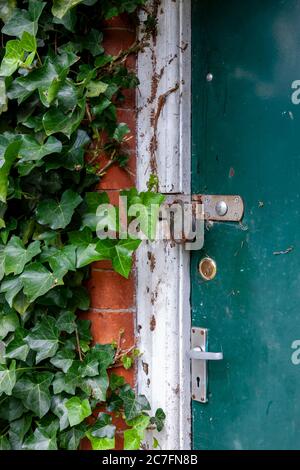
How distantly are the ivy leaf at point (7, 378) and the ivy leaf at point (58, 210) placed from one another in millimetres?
377

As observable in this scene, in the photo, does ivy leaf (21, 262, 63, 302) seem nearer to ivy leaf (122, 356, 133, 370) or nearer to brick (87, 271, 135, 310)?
brick (87, 271, 135, 310)

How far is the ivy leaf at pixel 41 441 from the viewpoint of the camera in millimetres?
1477

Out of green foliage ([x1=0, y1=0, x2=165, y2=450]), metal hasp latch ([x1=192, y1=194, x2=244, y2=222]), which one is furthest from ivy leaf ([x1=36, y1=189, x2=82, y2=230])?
metal hasp latch ([x1=192, y1=194, x2=244, y2=222])

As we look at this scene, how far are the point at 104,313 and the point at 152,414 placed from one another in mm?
305

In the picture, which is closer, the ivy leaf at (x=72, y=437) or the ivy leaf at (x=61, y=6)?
the ivy leaf at (x=61, y=6)

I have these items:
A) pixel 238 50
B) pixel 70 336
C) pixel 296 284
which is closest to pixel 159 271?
pixel 70 336

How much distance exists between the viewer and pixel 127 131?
148 centimetres

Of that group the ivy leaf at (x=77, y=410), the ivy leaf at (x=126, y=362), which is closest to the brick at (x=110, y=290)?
the ivy leaf at (x=126, y=362)

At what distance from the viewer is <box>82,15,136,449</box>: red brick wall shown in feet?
5.00

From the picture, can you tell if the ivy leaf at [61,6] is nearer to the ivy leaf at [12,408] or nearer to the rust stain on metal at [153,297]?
the rust stain on metal at [153,297]

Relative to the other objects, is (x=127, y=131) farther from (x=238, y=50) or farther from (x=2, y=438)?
(x=2, y=438)

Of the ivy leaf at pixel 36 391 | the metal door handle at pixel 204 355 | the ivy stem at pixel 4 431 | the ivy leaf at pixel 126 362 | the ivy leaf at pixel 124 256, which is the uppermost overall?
the ivy leaf at pixel 124 256

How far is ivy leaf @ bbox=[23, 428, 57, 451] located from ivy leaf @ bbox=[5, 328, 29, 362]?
0.68 ft

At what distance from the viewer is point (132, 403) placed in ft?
4.92
